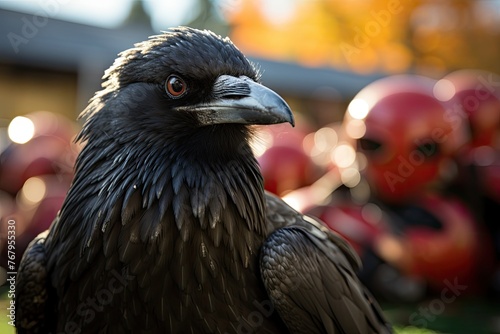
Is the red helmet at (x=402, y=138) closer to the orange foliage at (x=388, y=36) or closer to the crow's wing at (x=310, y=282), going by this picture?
the crow's wing at (x=310, y=282)

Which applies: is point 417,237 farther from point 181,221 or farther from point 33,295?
point 33,295

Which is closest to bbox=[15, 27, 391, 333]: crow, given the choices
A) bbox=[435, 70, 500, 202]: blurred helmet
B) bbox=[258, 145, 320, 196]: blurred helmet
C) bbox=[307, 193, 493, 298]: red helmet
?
bbox=[307, 193, 493, 298]: red helmet

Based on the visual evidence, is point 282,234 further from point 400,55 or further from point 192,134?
point 400,55

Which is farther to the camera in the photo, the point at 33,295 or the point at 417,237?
the point at 417,237

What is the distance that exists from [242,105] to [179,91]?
325mm

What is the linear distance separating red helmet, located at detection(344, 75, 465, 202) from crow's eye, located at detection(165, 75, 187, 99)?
3.40 metres

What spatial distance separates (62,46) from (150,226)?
1607 centimetres

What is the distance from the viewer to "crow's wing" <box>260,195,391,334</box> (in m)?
2.48

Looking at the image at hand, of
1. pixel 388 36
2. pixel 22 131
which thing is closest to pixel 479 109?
pixel 22 131

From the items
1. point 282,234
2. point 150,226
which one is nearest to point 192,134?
point 150,226

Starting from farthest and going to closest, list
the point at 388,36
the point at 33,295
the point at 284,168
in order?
the point at 388,36 < the point at 284,168 < the point at 33,295

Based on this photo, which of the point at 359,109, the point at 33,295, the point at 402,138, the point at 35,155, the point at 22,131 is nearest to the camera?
the point at 33,295

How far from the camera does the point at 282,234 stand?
8.64 feet

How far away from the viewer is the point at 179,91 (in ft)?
8.23
